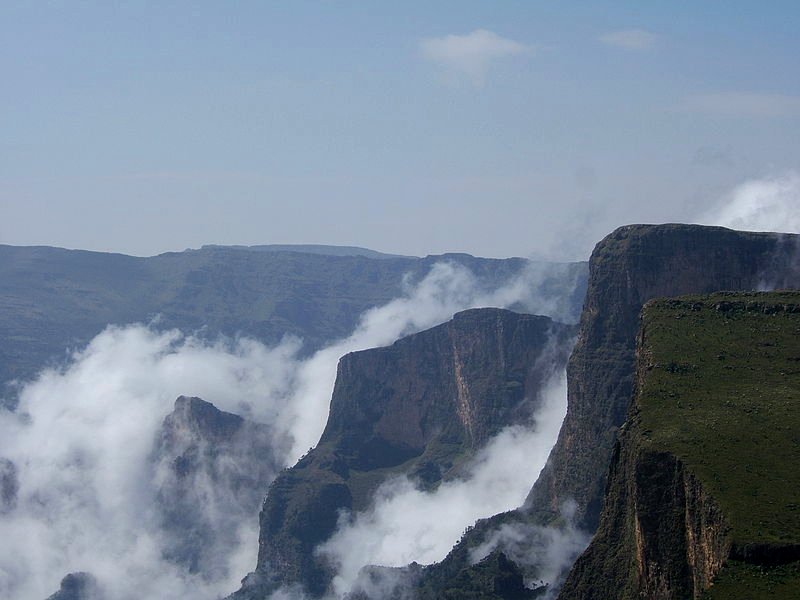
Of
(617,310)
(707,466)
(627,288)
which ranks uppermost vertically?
(627,288)

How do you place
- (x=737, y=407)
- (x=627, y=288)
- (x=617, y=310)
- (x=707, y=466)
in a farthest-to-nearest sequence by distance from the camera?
(x=617, y=310) → (x=627, y=288) → (x=737, y=407) → (x=707, y=466)

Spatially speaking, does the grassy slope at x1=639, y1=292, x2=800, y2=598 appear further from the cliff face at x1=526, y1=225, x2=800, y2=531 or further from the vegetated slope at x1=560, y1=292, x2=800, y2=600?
the cliff face at x1=526, y1=225, x2=800, y2=531

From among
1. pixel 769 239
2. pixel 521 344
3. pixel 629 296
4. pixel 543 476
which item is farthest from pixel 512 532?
pixel 521 344

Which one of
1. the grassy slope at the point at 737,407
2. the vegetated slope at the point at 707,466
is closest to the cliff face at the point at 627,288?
the grassy slope at the point at 737,407

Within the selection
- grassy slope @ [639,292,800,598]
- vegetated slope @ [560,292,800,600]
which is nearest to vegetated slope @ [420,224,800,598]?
grassy slope @ [639,292,800,598]

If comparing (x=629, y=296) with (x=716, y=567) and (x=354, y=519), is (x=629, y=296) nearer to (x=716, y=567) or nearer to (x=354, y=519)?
(x=354, y=519)

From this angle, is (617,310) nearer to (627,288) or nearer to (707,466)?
(627,288)

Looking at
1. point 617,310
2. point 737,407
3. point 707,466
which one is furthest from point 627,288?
point 707,466
